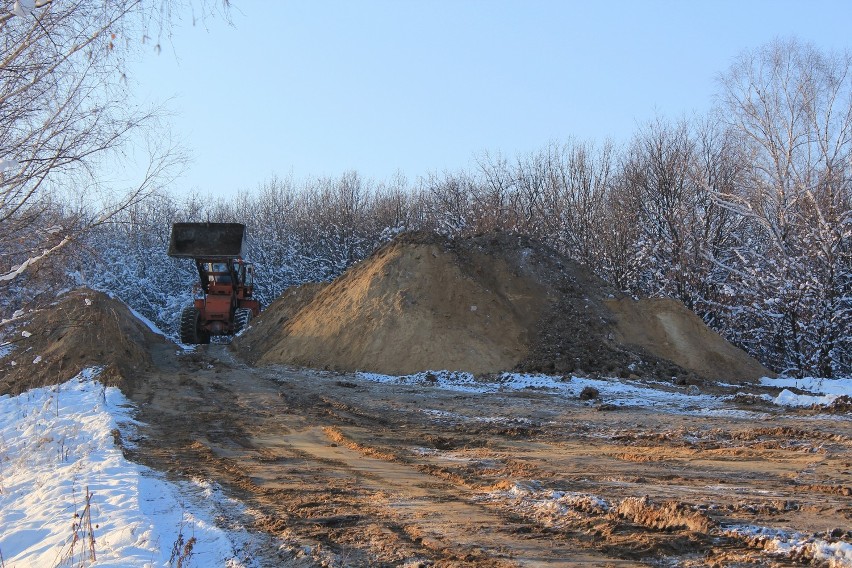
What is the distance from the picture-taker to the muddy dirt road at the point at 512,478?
4.46m

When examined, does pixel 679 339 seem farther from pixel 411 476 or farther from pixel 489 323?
pixel 411 476

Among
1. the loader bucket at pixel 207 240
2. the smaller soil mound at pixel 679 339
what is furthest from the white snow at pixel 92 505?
the loader bucket at pixel 207 240

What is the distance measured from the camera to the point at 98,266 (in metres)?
7.66

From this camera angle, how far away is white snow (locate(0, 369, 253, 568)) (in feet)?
15.5

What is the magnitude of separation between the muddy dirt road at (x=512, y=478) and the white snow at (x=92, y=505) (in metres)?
0.40

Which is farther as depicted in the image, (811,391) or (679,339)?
(679,339)

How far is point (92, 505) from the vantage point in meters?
5.79

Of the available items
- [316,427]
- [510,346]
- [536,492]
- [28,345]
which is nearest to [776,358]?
[510,346]

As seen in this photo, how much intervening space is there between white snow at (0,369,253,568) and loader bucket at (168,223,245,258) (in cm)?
1621

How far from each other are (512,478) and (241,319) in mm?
22324

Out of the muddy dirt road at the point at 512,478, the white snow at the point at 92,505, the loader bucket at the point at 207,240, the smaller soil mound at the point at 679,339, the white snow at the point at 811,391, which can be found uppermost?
the loader bucket at the point at 207,240

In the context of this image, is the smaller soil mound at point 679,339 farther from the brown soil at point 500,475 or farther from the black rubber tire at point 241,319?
the black rubber tire at point 241,319

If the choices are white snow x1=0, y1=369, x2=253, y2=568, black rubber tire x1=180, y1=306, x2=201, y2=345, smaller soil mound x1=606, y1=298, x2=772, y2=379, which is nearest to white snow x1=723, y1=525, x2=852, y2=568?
white snow x1=0, y1=369, x2=253, y2=568

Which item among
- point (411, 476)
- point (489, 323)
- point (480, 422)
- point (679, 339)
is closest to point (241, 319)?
point (489, 323)
